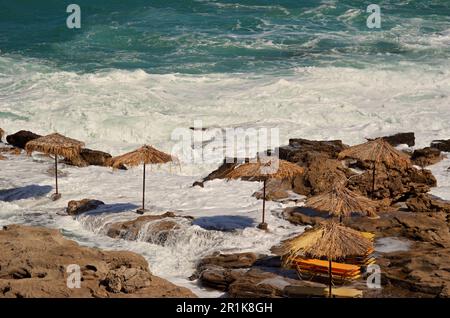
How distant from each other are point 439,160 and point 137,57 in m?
18.9

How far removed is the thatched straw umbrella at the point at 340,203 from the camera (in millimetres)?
17469

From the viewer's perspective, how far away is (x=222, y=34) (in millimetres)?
43156

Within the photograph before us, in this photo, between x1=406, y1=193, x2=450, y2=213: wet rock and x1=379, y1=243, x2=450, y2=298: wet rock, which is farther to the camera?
x1=406, y1=193, x2=450, y2=213: wet rock

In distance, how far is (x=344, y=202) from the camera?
17516 mm

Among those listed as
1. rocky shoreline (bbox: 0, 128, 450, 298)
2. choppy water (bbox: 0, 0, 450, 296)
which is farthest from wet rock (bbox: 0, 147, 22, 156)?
rocky shoreline (bbox: 0, 128, 450, 298)

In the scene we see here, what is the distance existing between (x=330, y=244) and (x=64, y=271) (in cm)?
514

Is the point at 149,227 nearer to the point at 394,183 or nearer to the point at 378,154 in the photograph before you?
the point at 378,154

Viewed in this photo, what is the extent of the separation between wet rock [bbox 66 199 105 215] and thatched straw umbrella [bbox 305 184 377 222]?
20.2 ft

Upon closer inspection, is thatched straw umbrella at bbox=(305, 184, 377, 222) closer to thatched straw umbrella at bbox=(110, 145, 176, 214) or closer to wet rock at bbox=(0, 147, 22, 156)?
thatched straw umbrella at bbox=(110, 145, 176, 214)

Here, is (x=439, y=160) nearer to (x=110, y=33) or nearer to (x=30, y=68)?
(x=30, y=68)

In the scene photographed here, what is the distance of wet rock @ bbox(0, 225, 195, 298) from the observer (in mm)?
15016

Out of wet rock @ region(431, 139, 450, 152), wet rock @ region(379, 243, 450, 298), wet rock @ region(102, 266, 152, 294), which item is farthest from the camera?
wet rock @ region(431, 139, 450, 152)

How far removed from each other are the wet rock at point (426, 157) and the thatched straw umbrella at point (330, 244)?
922cm
